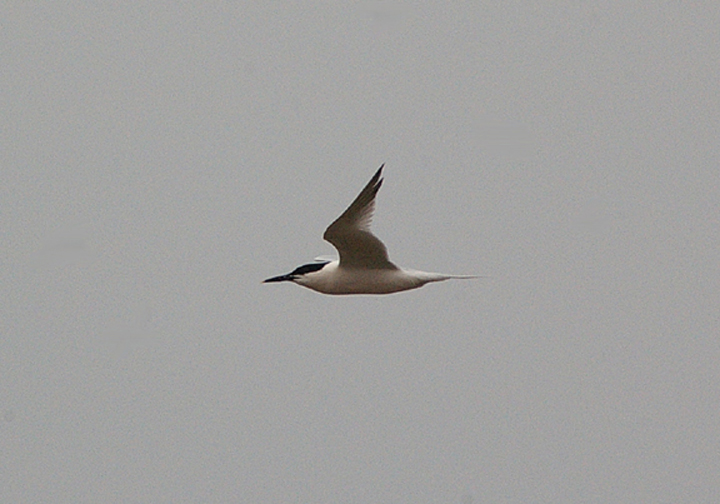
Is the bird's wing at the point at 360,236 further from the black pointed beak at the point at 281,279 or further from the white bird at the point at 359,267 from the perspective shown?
the black pointed beak at the point at 281,279

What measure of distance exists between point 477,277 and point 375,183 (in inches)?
32.5

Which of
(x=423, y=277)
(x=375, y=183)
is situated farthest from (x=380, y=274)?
(x=375, y=183)

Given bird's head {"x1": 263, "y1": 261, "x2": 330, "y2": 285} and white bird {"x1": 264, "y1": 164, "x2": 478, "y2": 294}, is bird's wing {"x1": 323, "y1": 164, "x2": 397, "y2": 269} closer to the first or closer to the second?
white bird {"x1": 264, "y1": 164, "x2": 478, "y2": 294}

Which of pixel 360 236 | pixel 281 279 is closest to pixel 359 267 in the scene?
pixel 360 236

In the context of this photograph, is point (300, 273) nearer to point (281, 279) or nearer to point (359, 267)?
point (281, 279)

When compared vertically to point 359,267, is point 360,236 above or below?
above

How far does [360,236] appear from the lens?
7465 mm

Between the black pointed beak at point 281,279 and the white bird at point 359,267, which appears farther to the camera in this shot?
the black pointed beak at point 281,279

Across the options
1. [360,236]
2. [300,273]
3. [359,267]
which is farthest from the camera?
[300,273]

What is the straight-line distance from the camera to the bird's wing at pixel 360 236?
7270mm

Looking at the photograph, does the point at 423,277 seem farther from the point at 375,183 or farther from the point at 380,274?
the point at 375,183

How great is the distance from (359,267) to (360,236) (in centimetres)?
37

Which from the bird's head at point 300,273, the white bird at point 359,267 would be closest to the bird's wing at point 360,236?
the white bird at point 359,267

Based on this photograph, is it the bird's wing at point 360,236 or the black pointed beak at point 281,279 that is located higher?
the bird's wing at point 360,236
